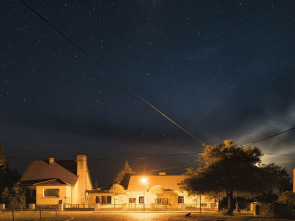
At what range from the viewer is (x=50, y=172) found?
59.7 metres

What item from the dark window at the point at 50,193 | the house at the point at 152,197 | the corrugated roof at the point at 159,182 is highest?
the corrugated roof at the point at 159,182

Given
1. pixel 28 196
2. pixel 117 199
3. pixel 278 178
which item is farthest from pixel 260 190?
pixel 28 196

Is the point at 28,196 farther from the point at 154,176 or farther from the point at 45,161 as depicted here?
the point at 154,176

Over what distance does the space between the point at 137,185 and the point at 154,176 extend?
5.24 meters

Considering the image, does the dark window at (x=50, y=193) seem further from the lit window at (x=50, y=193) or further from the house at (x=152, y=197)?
the house at (x=152, y=197)

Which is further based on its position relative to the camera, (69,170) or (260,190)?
(69,170)

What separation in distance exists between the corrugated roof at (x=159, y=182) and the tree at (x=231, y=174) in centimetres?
2402

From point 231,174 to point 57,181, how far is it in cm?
2931

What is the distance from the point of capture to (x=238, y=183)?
33625mm

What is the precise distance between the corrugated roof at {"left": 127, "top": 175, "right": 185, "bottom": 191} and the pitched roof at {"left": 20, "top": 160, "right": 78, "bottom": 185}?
30.8 feet

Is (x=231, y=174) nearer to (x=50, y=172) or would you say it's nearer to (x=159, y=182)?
(x=159, y=182)

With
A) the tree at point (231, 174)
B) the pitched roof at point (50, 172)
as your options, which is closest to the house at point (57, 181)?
the pitched roof at point (50, 172)

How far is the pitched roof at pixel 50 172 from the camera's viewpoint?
187 ft

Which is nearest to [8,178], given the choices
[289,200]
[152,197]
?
[152,197]
